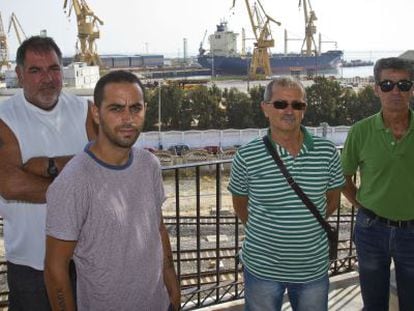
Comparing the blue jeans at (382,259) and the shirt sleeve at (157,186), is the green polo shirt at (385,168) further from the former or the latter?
the shirt sleeve at (157,186)

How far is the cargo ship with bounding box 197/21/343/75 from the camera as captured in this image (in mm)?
76938

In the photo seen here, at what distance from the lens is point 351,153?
2.52 m

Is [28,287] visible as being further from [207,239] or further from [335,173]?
[207,239]

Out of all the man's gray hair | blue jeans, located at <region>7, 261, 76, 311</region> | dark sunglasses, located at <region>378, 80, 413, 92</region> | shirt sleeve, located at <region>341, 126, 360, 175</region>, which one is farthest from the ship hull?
blue jeans, located at <region>7, 261, 76, 311</region>

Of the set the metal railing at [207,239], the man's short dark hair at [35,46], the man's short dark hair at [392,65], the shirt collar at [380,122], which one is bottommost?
the metal railing at [207,239]

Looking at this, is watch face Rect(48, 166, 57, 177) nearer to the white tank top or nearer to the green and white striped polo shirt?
the white tank top

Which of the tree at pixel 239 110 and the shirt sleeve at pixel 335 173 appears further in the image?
the tree at pixel 239 110

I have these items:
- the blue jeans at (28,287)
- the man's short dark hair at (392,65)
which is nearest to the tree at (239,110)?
the man's short dark hair at (392,65)

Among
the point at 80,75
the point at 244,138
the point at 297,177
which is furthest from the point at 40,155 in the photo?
the point at 80,75

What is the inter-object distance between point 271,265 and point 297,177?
16.7 inches

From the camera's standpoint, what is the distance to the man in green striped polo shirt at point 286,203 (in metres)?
2.04

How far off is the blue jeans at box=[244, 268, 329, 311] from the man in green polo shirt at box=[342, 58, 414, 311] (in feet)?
1.53

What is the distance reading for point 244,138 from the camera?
24.2m

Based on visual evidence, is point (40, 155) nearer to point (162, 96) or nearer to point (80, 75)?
point (162, 96)
